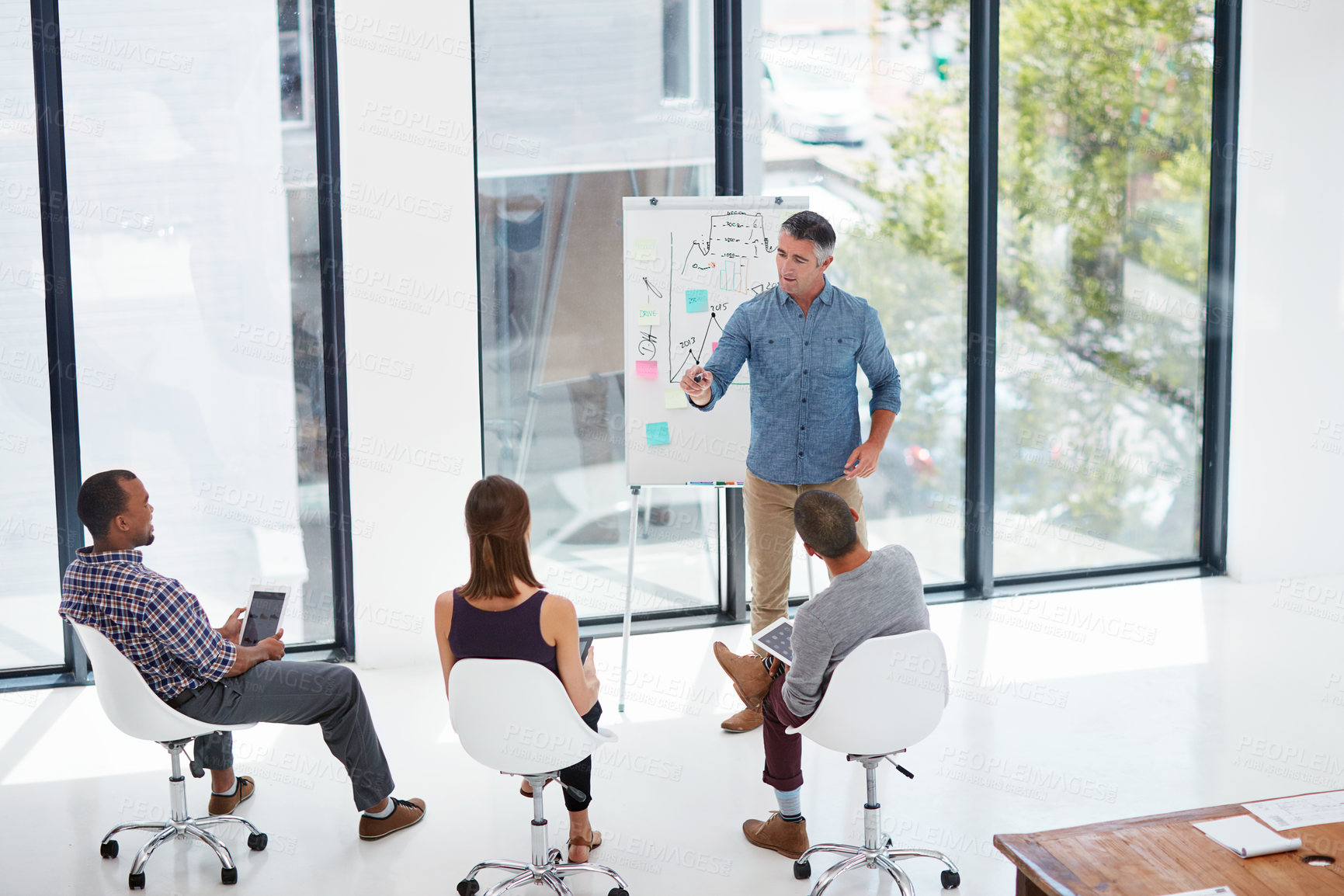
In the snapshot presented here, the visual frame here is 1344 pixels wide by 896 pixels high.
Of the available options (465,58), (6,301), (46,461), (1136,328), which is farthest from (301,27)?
(1136,328)

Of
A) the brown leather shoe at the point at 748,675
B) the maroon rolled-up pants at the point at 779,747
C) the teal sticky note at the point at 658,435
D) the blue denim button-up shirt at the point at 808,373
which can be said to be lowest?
the maroon rolled-up pants at the point at 779,747

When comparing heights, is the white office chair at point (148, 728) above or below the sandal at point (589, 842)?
above

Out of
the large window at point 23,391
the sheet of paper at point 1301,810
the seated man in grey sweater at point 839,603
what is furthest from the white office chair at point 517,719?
the large window at point 23,391

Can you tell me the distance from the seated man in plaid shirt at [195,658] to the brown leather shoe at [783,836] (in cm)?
102

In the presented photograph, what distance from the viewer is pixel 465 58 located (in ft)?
14.6

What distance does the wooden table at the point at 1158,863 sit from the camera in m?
2.12

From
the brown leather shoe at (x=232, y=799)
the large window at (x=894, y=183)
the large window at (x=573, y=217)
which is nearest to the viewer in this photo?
the brown leather shoe at (x=232, y=799)

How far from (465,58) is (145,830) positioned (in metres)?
2.96

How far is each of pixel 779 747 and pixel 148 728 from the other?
5.33 feet

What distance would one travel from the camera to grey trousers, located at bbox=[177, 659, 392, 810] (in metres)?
2.99

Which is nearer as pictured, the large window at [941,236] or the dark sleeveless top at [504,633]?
the dark sleeveless top at [504,633]

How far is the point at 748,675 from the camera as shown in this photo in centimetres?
302

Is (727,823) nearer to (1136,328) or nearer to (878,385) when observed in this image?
(878,385)

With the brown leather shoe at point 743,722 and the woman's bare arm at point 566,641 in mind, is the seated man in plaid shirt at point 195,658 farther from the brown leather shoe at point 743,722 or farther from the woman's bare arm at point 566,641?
the brown leather shoe at point 743,722
